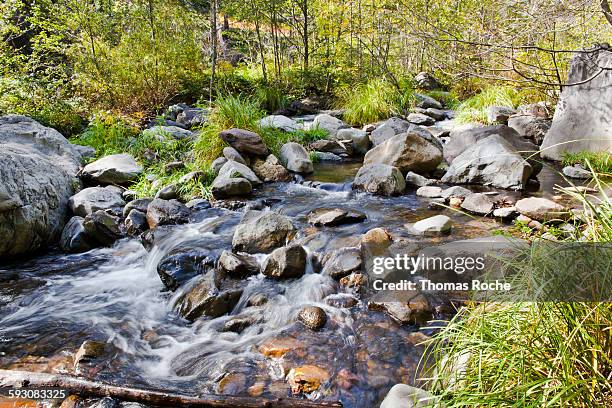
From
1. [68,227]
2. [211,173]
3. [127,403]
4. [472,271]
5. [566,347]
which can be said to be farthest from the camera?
[211,173]

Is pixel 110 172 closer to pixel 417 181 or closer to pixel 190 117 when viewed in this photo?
pixel 190 117

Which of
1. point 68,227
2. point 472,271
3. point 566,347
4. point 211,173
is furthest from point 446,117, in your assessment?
point 566,347

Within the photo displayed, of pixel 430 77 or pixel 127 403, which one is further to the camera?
pixel 430 77

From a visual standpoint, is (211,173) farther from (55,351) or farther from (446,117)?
(446,117)

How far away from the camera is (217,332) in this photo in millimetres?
3311

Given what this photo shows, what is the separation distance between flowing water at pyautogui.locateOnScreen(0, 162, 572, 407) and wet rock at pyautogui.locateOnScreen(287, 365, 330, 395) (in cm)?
5

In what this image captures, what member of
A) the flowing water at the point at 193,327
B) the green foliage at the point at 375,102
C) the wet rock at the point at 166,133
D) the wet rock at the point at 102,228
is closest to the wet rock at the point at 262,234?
Result: the flowing water at the point at 193,327

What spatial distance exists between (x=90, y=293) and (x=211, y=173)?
2.80 m

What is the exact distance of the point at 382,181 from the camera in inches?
238

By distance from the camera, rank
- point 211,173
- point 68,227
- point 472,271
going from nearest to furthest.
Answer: point 472,271
point 68,227
point 211,173

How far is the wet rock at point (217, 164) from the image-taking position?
6461 mm

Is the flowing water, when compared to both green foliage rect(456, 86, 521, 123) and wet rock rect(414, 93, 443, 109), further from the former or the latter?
wet rock rect(414, 93, 443, 109)

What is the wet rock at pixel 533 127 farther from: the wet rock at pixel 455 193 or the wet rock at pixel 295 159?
the wet rock at pixel 295 159

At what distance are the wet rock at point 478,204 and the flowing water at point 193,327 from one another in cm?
20
